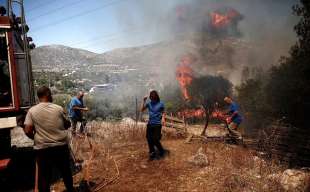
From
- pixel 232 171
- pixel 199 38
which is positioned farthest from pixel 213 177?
pixel 199 38

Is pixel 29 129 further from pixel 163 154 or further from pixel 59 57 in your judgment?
pixel 59 57

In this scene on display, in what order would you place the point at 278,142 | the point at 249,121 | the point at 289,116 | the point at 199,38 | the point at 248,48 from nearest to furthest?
1. the point at 278,142
2. the point at 289,116
3. the point at 249,121
4. the point at 248,48
5. the point at 199,38

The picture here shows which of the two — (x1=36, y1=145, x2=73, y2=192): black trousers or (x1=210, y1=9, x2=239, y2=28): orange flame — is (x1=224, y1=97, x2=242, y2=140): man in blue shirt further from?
(x1=210, y1=9, x2=239, y2=28): orange flame

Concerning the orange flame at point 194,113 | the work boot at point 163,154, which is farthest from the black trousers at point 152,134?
the orange flame at point 194,113

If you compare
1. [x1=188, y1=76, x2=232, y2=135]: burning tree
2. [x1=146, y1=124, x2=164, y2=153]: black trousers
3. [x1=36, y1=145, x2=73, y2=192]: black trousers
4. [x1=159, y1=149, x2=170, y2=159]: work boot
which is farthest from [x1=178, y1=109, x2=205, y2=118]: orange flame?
[x1=36, y1=145, x2=73, y2=192]: black trousers

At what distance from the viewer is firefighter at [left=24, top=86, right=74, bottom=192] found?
446cm

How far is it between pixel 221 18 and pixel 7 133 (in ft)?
176

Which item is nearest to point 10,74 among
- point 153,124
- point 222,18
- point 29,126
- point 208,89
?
point 29,126

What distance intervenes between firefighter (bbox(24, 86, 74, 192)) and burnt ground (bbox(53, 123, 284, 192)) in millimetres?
1100

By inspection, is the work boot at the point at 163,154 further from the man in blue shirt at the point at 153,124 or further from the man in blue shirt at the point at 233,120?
the man in blue shirt at the point at 233,120

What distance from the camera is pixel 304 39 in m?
14.9

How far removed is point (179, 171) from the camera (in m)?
6.61

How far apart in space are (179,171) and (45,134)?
339 cm

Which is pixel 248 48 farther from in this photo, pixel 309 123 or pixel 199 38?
pixel 309 123
